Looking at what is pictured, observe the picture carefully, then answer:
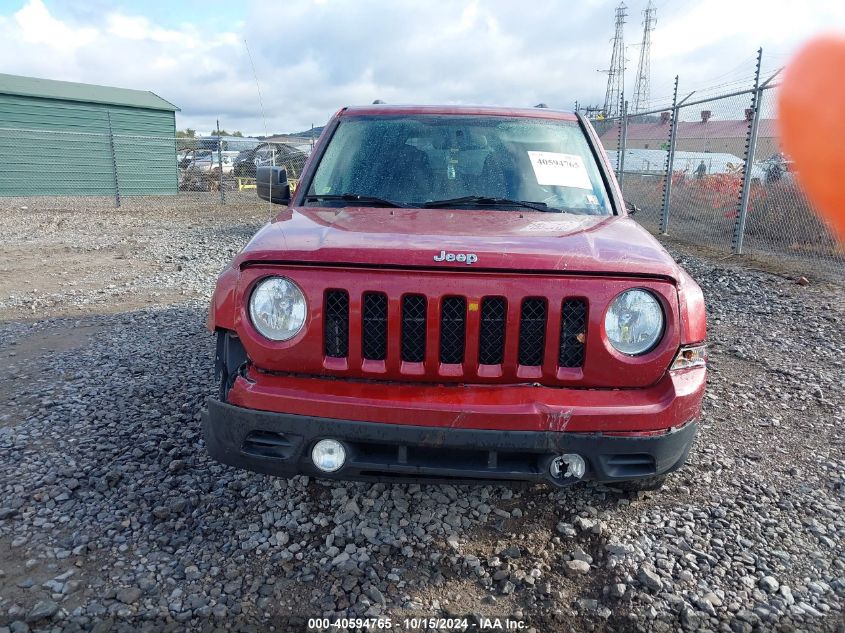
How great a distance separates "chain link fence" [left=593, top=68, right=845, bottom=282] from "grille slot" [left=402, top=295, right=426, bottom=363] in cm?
738

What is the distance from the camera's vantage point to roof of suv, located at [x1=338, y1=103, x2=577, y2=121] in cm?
379

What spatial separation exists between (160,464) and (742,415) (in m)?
3.47

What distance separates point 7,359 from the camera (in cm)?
473

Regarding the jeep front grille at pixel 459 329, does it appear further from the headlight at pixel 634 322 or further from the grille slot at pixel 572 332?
the headlight at pixel 634 322

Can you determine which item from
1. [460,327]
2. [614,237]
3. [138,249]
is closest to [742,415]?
[614,237]

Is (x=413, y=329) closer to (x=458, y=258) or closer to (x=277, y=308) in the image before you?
(x=458, y=258)

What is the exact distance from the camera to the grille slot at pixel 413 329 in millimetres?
2281

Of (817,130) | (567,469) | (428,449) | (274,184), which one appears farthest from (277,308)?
(817,130)

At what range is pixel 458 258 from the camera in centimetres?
224

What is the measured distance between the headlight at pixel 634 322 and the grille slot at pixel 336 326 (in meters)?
0.96

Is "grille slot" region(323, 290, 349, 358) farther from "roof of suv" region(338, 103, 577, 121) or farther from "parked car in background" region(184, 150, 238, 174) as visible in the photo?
"parked car in background" region(184, 150, 238, 174)

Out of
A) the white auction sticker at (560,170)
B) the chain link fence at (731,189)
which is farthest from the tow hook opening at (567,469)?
the chain link fence at (731,189)

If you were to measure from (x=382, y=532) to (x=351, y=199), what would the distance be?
168 cm

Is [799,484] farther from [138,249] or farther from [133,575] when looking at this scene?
[138,249]
